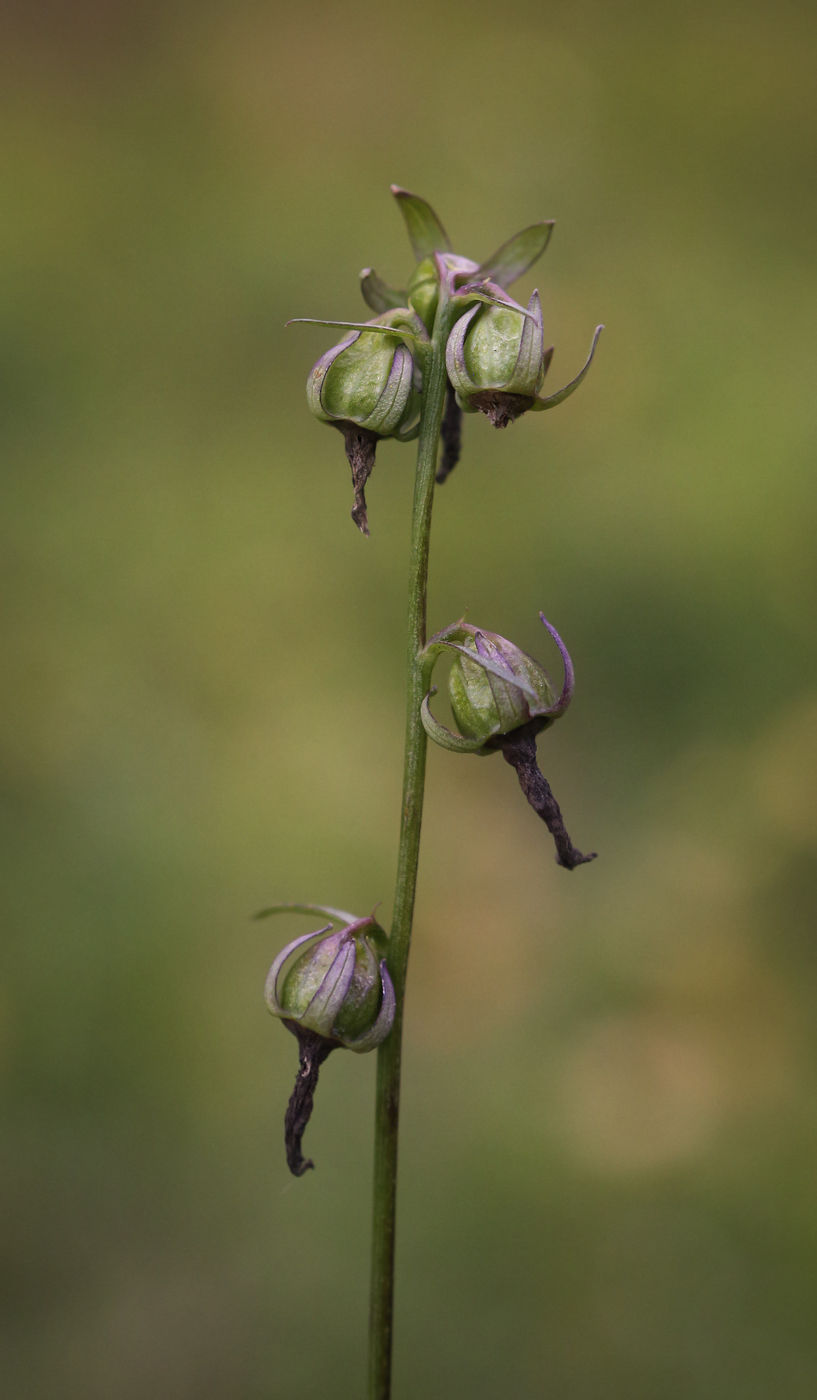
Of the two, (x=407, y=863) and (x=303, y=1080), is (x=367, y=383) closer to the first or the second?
(x=407, y=863)

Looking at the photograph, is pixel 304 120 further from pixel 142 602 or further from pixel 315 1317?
pixel 315 1317

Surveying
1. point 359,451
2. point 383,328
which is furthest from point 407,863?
point 383,328

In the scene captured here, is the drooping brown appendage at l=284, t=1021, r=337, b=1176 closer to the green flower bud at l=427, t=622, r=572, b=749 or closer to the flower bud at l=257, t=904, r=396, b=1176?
the flower bud at l=257, t=904, r=396, b=1176

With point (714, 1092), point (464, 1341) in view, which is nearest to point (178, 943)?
point (464, 1341)

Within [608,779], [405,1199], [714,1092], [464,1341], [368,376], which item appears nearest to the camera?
[368,376]

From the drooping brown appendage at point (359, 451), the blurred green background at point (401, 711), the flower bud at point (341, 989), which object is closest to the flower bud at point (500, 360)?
the drooping brown appendage at point (359, 451)

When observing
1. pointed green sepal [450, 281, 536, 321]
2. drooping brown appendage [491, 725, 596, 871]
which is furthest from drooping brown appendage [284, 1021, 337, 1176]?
pointed green sepal [450, 281, 536, 321]

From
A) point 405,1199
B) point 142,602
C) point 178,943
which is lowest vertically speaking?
point 405,1199
